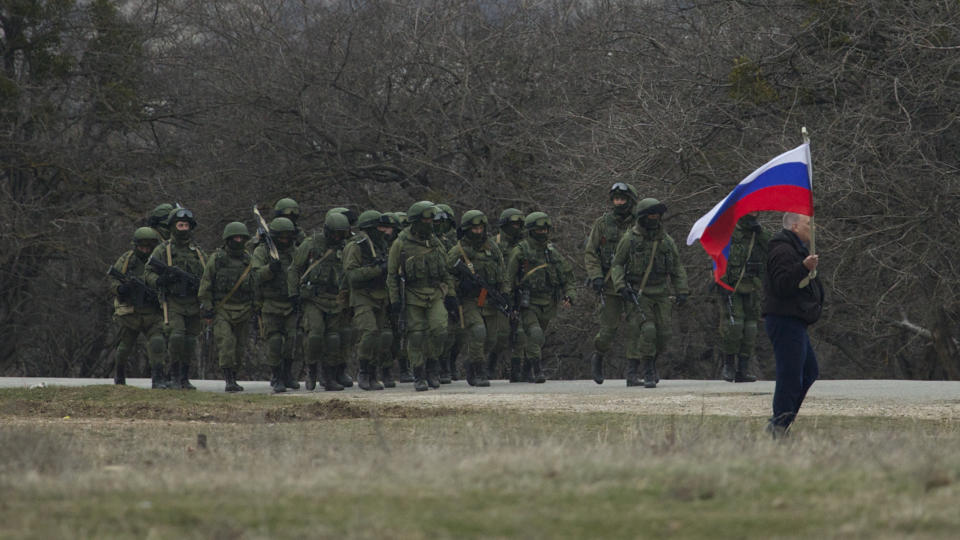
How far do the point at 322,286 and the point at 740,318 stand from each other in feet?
15.0

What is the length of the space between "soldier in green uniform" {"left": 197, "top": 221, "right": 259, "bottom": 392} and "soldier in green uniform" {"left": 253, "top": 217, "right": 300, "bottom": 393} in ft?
0.41

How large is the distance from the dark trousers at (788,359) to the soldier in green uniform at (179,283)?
870 centimetres

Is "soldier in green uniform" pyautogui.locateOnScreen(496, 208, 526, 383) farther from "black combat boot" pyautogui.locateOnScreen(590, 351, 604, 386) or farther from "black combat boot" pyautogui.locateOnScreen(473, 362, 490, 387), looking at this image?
"black combat boot" pyautogui.locateOnScreen(590, 351, 604, 386)

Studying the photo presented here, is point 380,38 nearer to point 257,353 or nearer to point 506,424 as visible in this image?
point 257,353

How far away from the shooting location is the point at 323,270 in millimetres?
17312

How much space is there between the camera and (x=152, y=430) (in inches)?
488

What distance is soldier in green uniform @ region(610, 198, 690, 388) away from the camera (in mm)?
16938

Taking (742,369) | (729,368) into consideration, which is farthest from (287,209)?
(742,369)

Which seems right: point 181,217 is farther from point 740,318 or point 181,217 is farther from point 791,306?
point 791,306

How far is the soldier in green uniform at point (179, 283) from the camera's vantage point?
17.0 m

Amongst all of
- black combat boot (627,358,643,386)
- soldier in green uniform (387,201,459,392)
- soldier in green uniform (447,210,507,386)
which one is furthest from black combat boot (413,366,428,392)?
black combat boot (627,358,643,386)

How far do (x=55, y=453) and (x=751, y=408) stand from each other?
270 inches

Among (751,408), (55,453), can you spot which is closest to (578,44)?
(751,408)

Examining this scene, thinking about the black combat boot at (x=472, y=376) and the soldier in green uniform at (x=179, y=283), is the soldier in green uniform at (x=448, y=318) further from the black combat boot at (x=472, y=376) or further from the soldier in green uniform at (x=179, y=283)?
the soldier in green uniform at (x=179, y=283)
